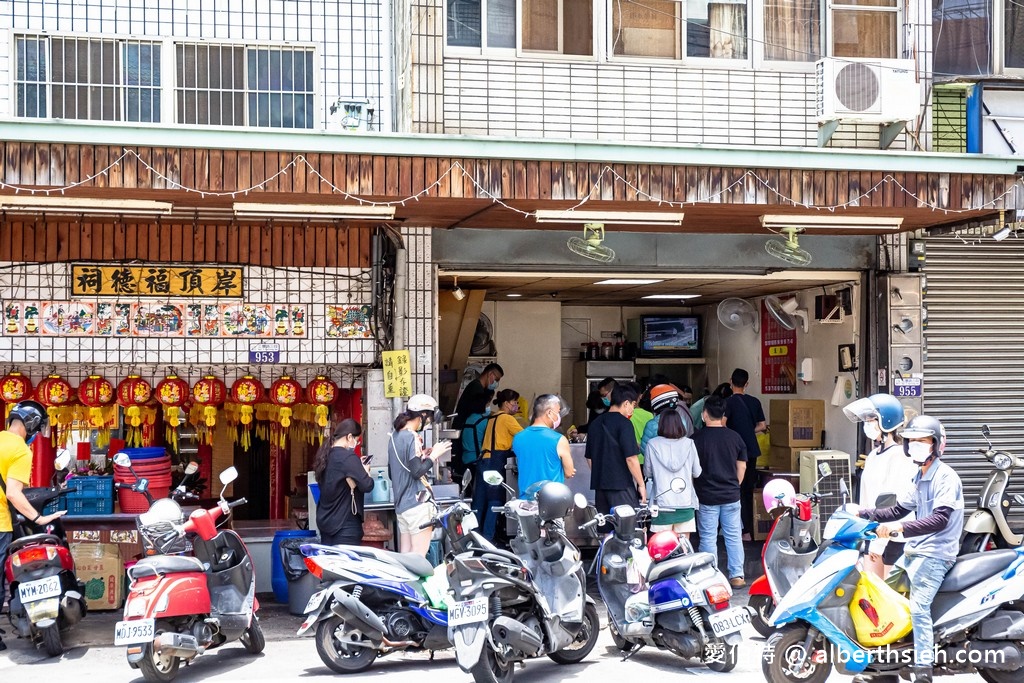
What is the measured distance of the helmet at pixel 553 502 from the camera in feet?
25.9

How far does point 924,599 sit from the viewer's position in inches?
276

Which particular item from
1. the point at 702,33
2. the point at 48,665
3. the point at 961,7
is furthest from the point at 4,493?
the point at 961,7

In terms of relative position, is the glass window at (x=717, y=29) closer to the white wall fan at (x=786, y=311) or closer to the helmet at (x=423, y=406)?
the white wall fan at (x=786, y=311)

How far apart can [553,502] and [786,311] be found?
705 cm

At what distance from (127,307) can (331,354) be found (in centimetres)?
193

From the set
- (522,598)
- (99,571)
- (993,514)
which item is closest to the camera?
(522,598)

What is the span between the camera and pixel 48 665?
8.33 m

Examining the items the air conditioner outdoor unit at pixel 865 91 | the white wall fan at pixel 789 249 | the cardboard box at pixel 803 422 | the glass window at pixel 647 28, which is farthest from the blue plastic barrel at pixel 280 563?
the air conditioner outdoor unit at pixel 865 91

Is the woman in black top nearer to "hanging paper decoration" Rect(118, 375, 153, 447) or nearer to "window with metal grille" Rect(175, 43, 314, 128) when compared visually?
"hanging paper decoration" Rect(118, 375, 153, 447)

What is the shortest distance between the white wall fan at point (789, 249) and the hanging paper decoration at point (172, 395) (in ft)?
19.7

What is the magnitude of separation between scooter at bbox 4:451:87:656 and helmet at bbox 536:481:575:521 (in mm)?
3634

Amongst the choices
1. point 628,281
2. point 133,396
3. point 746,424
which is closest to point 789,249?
point 628,281

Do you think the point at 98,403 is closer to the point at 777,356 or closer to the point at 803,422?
the point at 803,422

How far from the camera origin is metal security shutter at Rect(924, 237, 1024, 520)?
12.5 metres
